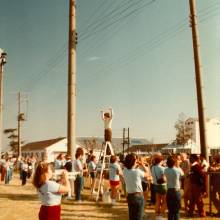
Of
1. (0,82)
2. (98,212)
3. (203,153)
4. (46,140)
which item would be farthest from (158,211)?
(46,140)

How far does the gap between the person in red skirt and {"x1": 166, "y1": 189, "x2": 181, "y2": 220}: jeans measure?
3.91 m

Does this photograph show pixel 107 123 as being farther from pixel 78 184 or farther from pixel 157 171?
pixel 157 171

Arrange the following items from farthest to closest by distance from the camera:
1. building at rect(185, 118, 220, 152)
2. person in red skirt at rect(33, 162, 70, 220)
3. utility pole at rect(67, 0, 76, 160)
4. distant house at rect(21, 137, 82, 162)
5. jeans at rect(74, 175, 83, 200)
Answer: distant house at rect(21, 137, 82, 162) → building at rect(185, 118, 220, 152) → utility pole at rect(67, 0, 76, 160) → jeans at rect(74, 175, 83, 200) → person in red skirt at rect(33, 162, 70, 220)

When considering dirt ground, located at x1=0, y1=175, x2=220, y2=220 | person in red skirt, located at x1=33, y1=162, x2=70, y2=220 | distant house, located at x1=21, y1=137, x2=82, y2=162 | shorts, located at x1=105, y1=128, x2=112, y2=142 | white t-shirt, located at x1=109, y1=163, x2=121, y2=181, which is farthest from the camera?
distant house, located at x1=21, y1=137, x2=82, y2=162

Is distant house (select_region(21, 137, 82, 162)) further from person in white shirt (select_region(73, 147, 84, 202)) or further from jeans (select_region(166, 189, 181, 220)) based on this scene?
jeans (select_region(166, 189, 181, 220))

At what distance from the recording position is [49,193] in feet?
23.2

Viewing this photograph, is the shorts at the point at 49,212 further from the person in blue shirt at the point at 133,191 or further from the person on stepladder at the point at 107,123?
the person on stepladder at the point at 107,123

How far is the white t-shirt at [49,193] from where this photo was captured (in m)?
7.05

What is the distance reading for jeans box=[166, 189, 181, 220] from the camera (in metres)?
10.2

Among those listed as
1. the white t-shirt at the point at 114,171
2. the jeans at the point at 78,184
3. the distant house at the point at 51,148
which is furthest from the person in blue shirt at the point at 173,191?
the distant house at the point at 51,148

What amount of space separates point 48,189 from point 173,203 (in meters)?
4.25

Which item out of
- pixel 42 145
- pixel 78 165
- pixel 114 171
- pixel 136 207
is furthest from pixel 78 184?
pixel 42 145

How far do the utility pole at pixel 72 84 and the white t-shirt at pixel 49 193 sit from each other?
11.9m

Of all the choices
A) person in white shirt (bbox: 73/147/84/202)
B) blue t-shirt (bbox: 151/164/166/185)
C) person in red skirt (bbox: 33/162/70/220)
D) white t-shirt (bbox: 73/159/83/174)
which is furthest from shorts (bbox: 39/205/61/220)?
white t-shirt (bbox: 73/159/83/174)
